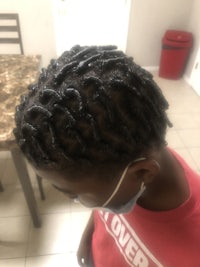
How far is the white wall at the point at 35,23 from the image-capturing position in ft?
9.67

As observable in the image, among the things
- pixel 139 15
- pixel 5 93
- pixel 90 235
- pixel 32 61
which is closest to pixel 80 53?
pixel 90 235

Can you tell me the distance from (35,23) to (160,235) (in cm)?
312

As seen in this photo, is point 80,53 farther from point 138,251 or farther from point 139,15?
point 139,15

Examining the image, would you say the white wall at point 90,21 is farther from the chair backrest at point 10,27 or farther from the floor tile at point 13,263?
the floor tile at point 13,263

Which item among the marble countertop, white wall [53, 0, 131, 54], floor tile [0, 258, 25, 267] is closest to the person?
the marble countertop

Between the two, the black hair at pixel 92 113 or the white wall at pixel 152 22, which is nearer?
the black hair at pixel 92 113

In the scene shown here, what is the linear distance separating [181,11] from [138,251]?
338cm

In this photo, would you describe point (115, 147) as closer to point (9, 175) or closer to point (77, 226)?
point (77, 226)

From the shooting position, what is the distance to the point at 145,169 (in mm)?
476

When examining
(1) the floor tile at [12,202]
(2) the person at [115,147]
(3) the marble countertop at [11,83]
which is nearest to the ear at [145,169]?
(2) the person at [115,147]

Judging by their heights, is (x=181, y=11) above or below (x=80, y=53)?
below

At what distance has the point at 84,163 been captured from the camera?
1.44 feet

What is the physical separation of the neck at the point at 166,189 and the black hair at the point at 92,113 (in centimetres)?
11

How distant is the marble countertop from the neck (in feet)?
2.42
